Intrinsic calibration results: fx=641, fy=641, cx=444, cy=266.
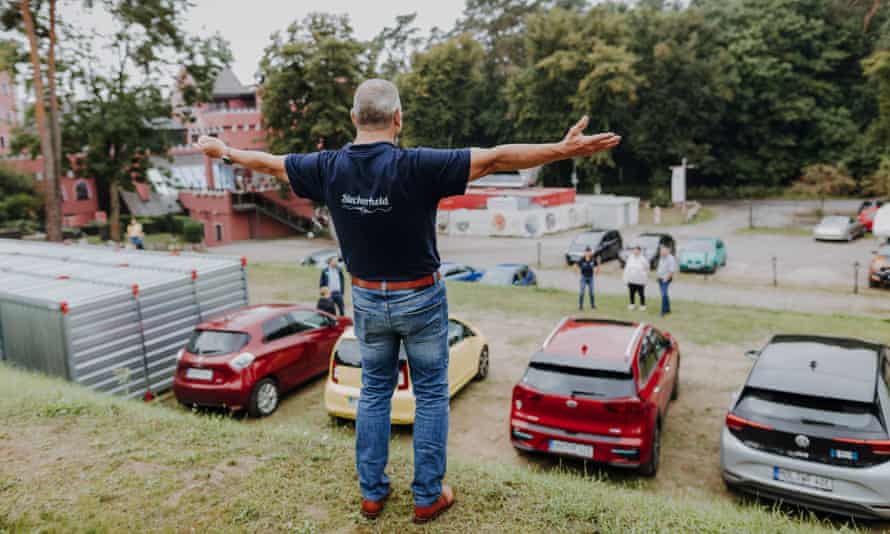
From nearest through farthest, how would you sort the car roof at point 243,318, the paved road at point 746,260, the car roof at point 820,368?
the car roof at point 820,368
the car roof at point 243,318
the paved road at point 746,260

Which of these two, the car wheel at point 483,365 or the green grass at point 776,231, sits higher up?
the green grass at point 776,231

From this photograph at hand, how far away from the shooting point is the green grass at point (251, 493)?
3.33 metres

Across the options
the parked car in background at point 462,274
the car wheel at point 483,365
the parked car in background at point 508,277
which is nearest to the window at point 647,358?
the car wheel at point 483,365

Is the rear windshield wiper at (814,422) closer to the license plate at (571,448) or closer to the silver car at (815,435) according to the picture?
the silver car at (815,435)

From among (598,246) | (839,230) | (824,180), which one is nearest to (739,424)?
(598,246)

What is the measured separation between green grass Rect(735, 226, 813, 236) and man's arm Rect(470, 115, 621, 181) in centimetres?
4296

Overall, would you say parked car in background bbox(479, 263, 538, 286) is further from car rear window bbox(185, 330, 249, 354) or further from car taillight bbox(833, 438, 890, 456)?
car taillight bbox(833, 438, 890, 456)

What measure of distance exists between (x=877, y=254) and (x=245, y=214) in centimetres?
4180

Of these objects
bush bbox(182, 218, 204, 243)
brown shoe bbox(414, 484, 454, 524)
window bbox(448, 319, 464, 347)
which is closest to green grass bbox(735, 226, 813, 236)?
window bbox(448, 319, 464, 347)

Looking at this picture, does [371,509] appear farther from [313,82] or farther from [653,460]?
[313,82]

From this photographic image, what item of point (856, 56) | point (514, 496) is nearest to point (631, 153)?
point (856, 56)

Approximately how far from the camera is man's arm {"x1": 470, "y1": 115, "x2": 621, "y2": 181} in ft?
8.90

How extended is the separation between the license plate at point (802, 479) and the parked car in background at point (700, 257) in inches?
886

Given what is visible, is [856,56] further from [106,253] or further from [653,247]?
[106,253]
